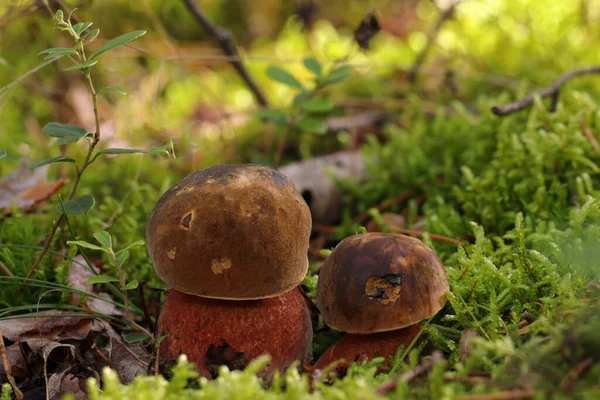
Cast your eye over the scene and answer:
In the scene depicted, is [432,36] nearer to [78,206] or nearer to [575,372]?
[78,206]

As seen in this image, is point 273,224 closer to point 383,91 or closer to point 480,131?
point 480,131

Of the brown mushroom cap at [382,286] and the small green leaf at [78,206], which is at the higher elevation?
the brown mushroom cap at [382,286]

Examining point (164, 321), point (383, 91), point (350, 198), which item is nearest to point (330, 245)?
point (350, 198)

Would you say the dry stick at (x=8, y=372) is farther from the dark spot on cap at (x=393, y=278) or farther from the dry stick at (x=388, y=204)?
the dry stick at (x=388, y=204)

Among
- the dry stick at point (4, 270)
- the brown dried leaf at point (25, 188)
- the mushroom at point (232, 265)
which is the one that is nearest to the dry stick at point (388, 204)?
the mushroom at point (232, 265)

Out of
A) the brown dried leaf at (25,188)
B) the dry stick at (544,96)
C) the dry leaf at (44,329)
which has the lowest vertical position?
the brown dried leaf at (25,188)

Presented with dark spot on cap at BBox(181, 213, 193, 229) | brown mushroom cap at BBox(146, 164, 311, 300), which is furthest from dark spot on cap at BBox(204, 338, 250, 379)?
dark spot on cap at BBox(181, 213, 193, 229)
